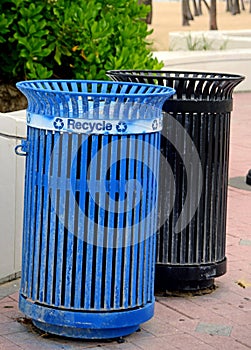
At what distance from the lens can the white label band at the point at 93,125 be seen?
4793mm

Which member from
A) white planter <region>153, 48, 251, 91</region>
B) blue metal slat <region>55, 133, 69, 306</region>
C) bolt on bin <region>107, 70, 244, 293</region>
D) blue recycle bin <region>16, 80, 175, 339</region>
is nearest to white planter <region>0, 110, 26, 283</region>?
bolt on bin <region>107, 70, 244, 293</region>

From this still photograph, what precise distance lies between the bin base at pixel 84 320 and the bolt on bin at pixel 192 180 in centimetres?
77

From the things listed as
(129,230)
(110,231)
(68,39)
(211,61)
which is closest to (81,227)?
(110,231)

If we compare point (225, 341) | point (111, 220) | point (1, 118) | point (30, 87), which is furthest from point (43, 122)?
point (225, 341)

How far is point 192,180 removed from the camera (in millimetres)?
5785

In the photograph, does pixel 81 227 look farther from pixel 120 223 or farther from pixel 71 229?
pixel 120 223

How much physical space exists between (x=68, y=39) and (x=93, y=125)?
9.69ft

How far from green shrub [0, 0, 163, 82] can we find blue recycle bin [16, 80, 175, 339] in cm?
232

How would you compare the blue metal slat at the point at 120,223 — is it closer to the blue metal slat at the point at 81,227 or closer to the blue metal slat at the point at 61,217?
the blue metal slat at the point at 81,227

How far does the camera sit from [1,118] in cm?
589

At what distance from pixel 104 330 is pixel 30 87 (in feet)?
4.49

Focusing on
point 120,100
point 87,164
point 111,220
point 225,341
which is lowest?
point 225,341

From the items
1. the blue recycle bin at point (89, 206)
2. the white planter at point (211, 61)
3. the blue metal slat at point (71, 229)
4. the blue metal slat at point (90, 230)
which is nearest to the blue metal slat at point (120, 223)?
Answer: the blue recycle bin at point (89, 206)

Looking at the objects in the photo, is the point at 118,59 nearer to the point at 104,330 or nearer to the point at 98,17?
the point at 98,17
